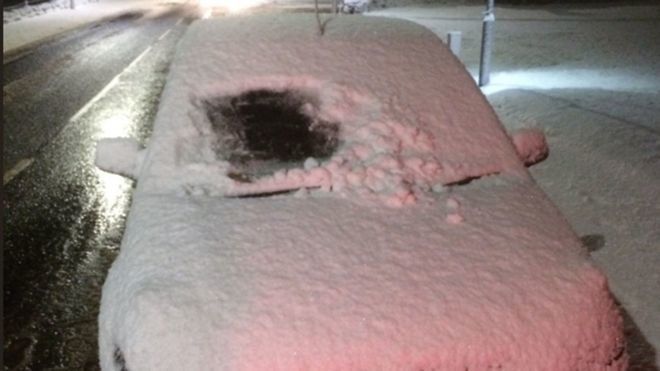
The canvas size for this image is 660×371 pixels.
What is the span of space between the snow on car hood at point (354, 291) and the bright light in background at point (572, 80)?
7293mm

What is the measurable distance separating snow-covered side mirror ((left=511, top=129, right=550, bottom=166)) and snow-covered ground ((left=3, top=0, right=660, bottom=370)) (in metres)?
1.16

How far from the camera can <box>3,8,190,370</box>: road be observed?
411cm

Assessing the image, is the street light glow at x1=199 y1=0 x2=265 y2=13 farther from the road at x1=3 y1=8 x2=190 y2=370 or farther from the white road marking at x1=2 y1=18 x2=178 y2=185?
the road at x1=3 y1=8 x2=190 y2=370

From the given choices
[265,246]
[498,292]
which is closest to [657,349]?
[498,292]

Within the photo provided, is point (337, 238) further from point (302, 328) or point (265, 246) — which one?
point (302, 328)

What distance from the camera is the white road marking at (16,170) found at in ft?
22.2

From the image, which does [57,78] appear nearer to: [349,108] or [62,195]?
[62,195]

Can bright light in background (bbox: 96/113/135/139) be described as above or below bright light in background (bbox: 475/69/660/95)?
below

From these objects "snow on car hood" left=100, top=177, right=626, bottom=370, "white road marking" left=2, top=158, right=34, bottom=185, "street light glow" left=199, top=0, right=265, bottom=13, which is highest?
"snow on car hood" left=100, top=177, right=626, bottom=370

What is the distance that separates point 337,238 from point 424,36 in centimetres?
177

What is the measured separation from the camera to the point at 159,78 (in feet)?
39.8

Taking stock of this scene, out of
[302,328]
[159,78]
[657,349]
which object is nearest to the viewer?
[302,328]

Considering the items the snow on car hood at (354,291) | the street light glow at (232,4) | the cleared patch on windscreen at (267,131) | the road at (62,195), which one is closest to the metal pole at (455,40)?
the road at (62,195)

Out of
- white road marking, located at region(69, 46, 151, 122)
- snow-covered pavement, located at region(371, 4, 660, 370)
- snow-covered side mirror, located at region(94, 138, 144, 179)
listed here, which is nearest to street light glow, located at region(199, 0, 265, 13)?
white road marking, located at region(69, 46, 151, 122)
